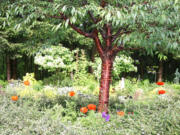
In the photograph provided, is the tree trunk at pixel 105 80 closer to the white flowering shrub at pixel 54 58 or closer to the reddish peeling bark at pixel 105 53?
the reddish peeling bark at pixel 105 53

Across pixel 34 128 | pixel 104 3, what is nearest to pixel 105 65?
pixel 104 3

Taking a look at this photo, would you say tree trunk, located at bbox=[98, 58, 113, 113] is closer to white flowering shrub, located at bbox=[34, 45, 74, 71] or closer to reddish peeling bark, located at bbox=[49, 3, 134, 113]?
reddish peeling bark, located at bbox=[49, 3, 134, 113]

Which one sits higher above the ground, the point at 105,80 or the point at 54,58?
the point at 54,58

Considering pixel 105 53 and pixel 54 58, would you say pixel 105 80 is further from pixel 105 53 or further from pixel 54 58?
pixel 54 58

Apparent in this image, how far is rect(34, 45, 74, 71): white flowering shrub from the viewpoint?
8.63 meters

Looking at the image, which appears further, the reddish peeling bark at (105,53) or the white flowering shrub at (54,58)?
the white flowering shrub at (54,58)

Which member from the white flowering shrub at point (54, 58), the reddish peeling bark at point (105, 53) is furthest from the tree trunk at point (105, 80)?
the white flowering shrub at point (54, 58)

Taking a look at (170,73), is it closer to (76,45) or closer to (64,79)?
(76,45)

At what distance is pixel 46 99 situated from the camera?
494 centimetres

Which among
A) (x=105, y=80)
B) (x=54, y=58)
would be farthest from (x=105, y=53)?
(x=54, y=58)

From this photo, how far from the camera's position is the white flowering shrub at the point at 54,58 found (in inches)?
340

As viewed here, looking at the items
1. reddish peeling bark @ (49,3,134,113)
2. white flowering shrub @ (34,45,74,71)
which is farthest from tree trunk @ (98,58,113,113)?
white flowering shrub @ (34,45,74,71)

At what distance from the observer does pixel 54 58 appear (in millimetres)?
9102

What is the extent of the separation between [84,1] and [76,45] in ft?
25.0
